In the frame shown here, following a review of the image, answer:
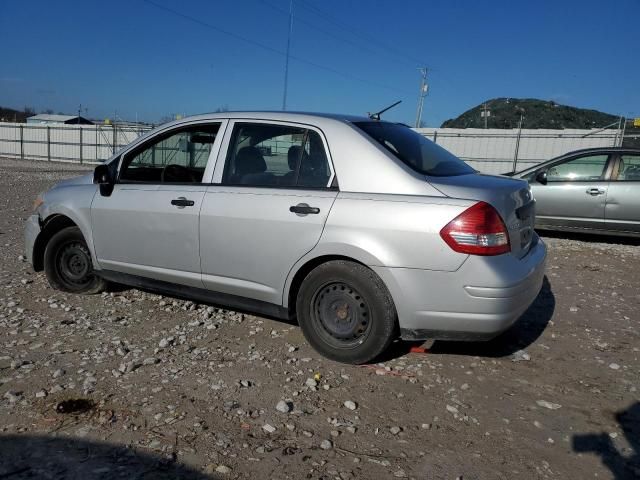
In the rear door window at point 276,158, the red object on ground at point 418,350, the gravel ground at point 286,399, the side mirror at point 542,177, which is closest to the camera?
the gravel ground at point 286,399

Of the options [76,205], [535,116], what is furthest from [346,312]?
[535,116]

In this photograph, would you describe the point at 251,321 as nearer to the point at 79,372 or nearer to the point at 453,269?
the point at 79,372

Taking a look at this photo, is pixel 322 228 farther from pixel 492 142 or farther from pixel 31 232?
pixel 492 142

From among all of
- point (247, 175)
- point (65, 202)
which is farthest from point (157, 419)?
point (65, 202)

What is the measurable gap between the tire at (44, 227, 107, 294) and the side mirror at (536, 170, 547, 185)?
6893 millimetres

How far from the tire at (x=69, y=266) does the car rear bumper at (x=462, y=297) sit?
9.82ft

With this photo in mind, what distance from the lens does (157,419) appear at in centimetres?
284

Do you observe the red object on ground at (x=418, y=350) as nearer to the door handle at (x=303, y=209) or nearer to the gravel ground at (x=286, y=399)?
the gravel ground at (x=286, y=399)

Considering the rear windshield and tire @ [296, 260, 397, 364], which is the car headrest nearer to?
the rear windshield

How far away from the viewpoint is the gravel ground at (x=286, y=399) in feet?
8.27

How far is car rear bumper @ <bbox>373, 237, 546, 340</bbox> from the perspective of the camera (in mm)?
3117

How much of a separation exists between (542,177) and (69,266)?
7.20 meters

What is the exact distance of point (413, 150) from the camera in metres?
3.76

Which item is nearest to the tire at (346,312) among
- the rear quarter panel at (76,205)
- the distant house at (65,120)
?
the rear quarter panel at (76,205)
